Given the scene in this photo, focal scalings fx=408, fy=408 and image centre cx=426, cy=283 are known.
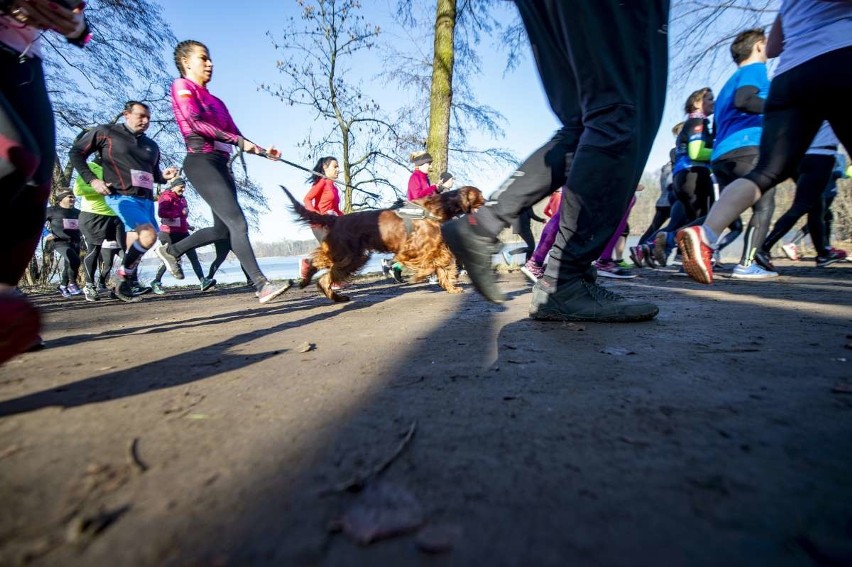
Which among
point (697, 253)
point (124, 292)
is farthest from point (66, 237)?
point (697, 253)

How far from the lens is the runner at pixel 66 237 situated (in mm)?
7531

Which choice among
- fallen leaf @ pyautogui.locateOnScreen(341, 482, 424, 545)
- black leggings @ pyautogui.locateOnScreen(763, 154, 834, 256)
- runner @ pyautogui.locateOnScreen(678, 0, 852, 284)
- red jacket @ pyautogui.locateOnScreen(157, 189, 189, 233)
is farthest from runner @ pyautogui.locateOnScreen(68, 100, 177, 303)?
black leggings @ pyautogui.locateOnScreen(763, 154, 834, 256)

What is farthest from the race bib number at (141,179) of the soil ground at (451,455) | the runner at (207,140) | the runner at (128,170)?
the soil ground at (451,455)

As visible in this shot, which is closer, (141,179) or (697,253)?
(697,253)

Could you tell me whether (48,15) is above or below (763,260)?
above

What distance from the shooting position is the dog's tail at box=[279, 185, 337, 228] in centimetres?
409

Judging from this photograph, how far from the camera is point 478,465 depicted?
0.69m

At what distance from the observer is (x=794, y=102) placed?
221cm

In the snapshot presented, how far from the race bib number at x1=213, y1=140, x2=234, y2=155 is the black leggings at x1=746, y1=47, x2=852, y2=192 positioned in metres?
3.99

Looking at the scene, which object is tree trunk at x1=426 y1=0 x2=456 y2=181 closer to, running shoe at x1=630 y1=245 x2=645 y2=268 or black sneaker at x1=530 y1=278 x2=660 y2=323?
running shoe at x1=630 y1=245 x2=645 y2=268

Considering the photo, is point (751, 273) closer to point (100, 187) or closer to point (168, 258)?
point (100, 187)

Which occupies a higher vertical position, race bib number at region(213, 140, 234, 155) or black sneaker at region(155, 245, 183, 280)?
race bib number at region(213, 140, 234, 155)

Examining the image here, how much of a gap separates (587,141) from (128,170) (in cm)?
532

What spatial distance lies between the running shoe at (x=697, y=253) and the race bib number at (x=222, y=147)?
3.64 metres
